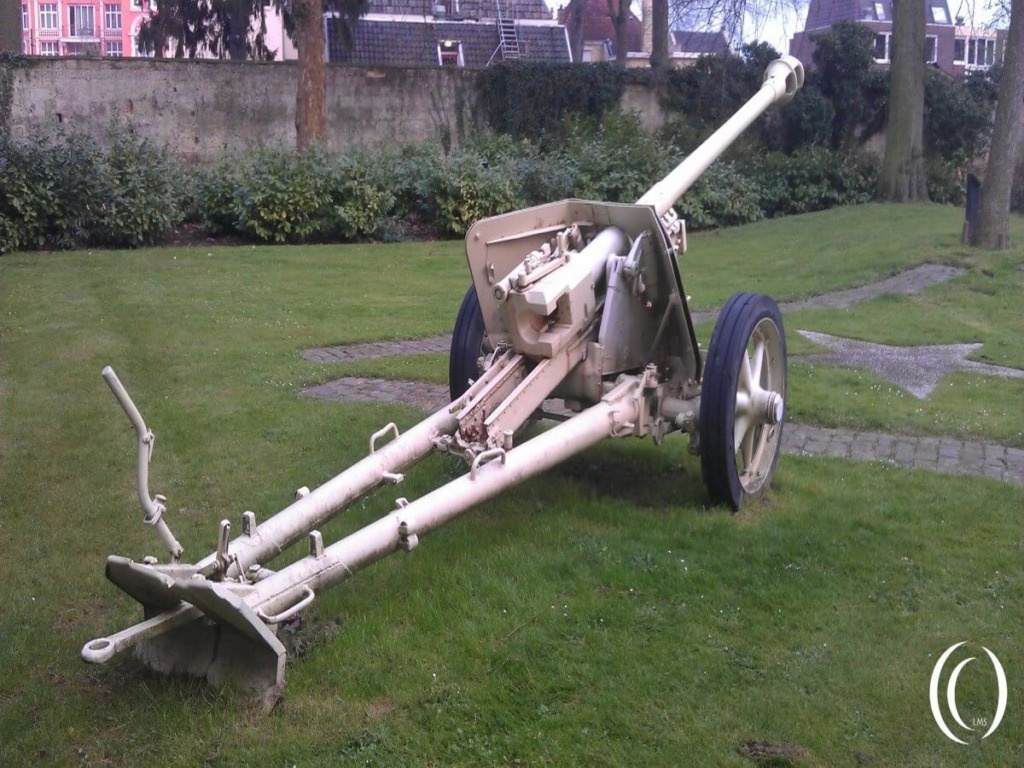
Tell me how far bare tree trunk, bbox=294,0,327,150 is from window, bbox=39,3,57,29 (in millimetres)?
61700

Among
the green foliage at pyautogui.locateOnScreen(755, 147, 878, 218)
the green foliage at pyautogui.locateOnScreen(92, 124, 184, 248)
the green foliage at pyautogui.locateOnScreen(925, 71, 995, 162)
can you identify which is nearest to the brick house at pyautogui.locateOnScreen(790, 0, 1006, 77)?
the green foliage at pyautogui.locateOnScreen(925, 71, 995, 162)

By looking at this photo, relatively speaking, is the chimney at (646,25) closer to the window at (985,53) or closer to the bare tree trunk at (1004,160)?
the window at (985,53)

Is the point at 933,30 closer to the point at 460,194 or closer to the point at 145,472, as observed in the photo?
the point at 460,194

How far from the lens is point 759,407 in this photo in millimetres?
5742

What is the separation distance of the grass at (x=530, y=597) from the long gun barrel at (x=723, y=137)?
57.2 inches

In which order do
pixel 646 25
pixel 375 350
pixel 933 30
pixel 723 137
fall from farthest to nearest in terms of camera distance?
pixel 933 30, pixel 646 25, pixel 375 350, pixel 723 137

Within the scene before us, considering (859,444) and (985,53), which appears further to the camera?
(985,53)

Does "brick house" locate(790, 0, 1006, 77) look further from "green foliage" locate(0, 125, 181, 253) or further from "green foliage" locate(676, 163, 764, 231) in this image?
"green foliage" locate(0, 125, 181, 253)

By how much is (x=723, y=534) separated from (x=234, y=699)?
2.45 metres

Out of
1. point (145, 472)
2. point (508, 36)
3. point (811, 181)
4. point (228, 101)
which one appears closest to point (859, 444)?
point (145, 472)

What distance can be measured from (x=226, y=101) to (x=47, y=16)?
5861cm

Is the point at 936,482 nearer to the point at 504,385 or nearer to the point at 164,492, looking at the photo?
the point at 504,385

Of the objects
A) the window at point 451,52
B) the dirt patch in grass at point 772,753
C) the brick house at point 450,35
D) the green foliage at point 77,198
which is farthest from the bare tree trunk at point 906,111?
the dirt patch in grass at point 772,753

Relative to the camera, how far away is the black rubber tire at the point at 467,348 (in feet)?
20.6
